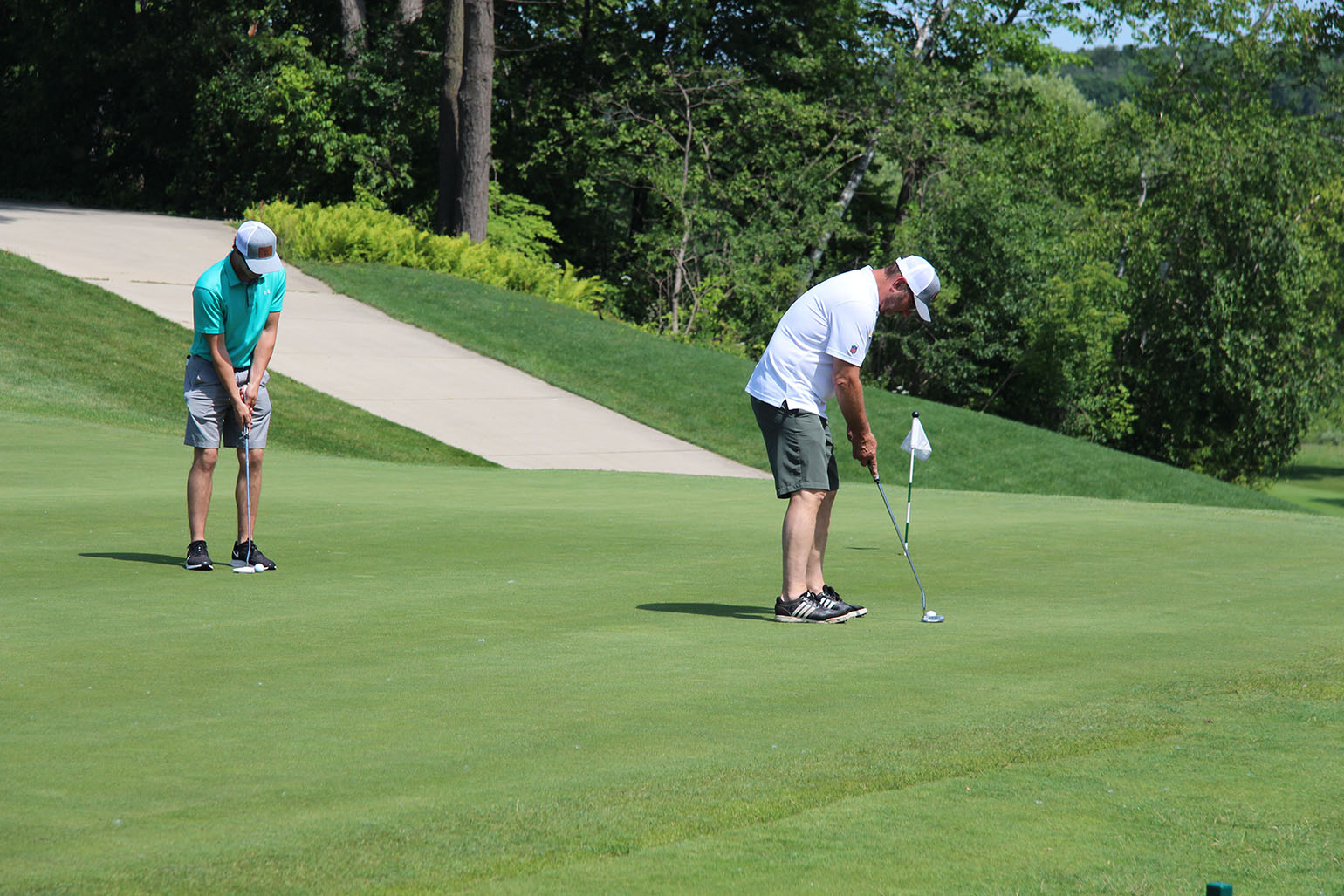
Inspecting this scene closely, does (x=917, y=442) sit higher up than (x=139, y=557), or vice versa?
(x=917, y=442)

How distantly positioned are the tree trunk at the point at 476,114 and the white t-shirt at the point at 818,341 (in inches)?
936

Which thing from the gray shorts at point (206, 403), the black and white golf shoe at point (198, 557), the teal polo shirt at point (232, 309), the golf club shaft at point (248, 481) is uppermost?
the teal polo shirt at point (232, 309)

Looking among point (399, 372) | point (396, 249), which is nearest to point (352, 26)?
point (396, 249)

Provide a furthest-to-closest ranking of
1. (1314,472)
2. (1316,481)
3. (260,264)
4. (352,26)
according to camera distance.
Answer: (1314,472), (1316,481), (352,26), (260,264)

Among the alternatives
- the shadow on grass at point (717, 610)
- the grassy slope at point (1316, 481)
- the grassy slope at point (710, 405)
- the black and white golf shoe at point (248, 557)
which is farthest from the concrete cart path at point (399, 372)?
the grassy slope at point (1316, 481)

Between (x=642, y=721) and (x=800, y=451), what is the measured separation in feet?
8.62

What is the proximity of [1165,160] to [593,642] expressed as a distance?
3714 centimetres

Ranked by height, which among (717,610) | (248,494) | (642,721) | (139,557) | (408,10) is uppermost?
(408,10)

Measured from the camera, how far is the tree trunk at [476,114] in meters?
29.5

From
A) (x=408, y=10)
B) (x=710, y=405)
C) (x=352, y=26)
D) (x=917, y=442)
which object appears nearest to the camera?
(x=917, y=442)

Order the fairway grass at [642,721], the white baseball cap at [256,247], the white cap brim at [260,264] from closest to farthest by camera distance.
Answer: the fairway grass at [642,721]
the white baseball cap at [256,247]
the white cap brim at [260,264]

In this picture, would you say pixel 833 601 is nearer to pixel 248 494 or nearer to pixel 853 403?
pixel 853 403

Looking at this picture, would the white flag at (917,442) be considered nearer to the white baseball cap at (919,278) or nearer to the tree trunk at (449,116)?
the white baseball cap at (919,278)

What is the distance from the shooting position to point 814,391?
7477mm
